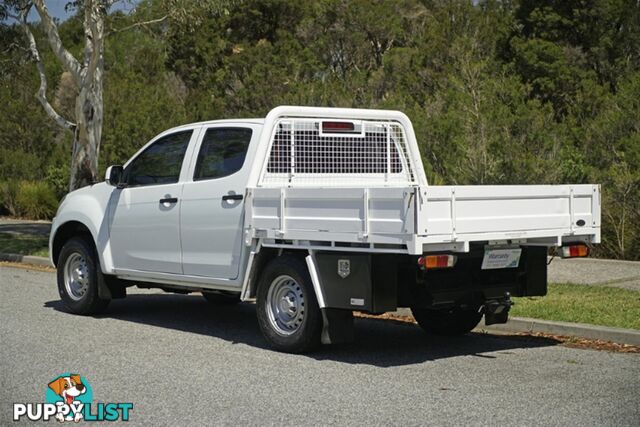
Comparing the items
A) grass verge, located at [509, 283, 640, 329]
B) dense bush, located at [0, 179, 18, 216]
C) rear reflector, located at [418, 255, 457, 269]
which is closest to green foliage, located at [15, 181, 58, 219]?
dense bush, located at [0, 179, 18, 216]

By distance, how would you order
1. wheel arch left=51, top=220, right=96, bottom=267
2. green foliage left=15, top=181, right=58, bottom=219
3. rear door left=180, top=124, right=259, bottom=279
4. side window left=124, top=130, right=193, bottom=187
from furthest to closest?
1. green foliage left=15, top=181, right=58, bottom=219
2. wheel arch left=51, top=220, right=96, bottom=267
3. side window left=124, top=130, right=193, bottom=187
4. rear door left=180, top=124, right=259, bottom=279

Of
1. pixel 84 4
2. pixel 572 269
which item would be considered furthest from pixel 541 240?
pixel 84 4

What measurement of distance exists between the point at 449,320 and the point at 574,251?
4.93 ft

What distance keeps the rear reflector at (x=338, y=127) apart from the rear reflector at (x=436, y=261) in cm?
247

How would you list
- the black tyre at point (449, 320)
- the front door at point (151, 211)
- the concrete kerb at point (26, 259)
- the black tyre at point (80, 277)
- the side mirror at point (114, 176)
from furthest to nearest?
the concrete kerb at point (26, 259) < the black tyre at point (80, 277) < the side mirror at point (114, 176) < the front door at point (151, 211) < the black tyre at point (449, 320)

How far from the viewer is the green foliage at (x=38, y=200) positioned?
28.5 meters

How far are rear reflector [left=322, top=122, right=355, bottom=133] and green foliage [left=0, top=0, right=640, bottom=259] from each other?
22.7 feet

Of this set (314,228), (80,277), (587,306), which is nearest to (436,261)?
(314,228)

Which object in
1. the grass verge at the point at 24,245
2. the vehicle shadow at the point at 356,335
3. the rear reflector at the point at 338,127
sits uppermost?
the rear reflector at the point at 338,127

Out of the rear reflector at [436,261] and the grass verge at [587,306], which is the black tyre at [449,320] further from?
the rear reflector at [436,261]

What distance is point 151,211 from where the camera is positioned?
10383mm

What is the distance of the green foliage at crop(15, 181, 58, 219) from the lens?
1123 inches

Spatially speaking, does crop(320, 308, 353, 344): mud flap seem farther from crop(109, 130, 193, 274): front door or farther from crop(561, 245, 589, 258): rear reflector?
crop(109, 130, 193, 274): front door

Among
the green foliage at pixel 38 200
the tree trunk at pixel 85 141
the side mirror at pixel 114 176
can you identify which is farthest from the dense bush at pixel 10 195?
the side mirror at pixel 114 176
